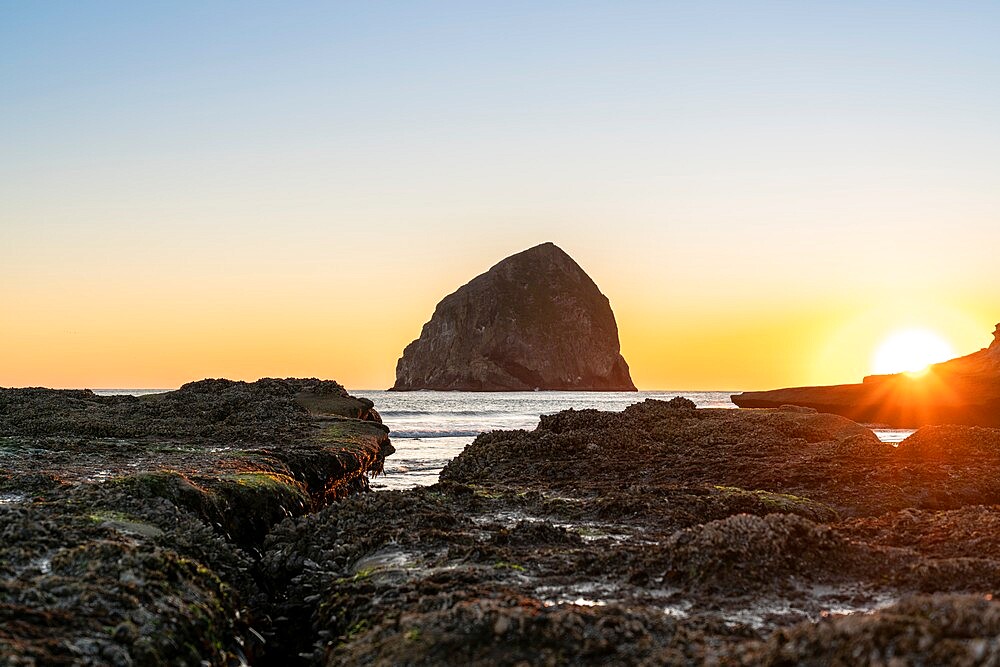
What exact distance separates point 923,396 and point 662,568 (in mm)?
38107

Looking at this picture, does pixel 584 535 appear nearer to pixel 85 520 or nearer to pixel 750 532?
pixel 750 532

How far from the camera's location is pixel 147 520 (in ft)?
32.0

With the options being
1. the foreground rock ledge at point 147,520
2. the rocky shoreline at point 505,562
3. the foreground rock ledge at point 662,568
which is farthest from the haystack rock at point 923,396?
the foreground rock ledge at point 147,520

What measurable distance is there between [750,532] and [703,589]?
46.8 inches

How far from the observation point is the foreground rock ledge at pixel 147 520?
6.43m

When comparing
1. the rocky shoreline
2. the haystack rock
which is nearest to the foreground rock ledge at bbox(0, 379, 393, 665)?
the rocky shoreline

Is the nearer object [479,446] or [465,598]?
[465,598]

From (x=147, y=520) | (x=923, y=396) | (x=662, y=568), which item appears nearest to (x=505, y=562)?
(x=662, y=568)

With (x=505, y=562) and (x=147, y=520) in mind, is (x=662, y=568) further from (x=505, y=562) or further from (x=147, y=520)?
(x=147, y=520)

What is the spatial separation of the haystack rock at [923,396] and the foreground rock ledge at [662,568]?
22.9 m

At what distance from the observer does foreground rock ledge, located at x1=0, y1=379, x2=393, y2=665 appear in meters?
6.43

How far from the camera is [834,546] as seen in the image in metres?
8.88

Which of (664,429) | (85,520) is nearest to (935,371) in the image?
(664,429)

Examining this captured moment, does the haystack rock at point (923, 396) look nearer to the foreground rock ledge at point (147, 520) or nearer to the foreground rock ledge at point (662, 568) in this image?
the foreground rock ledge at point (662, 568)
